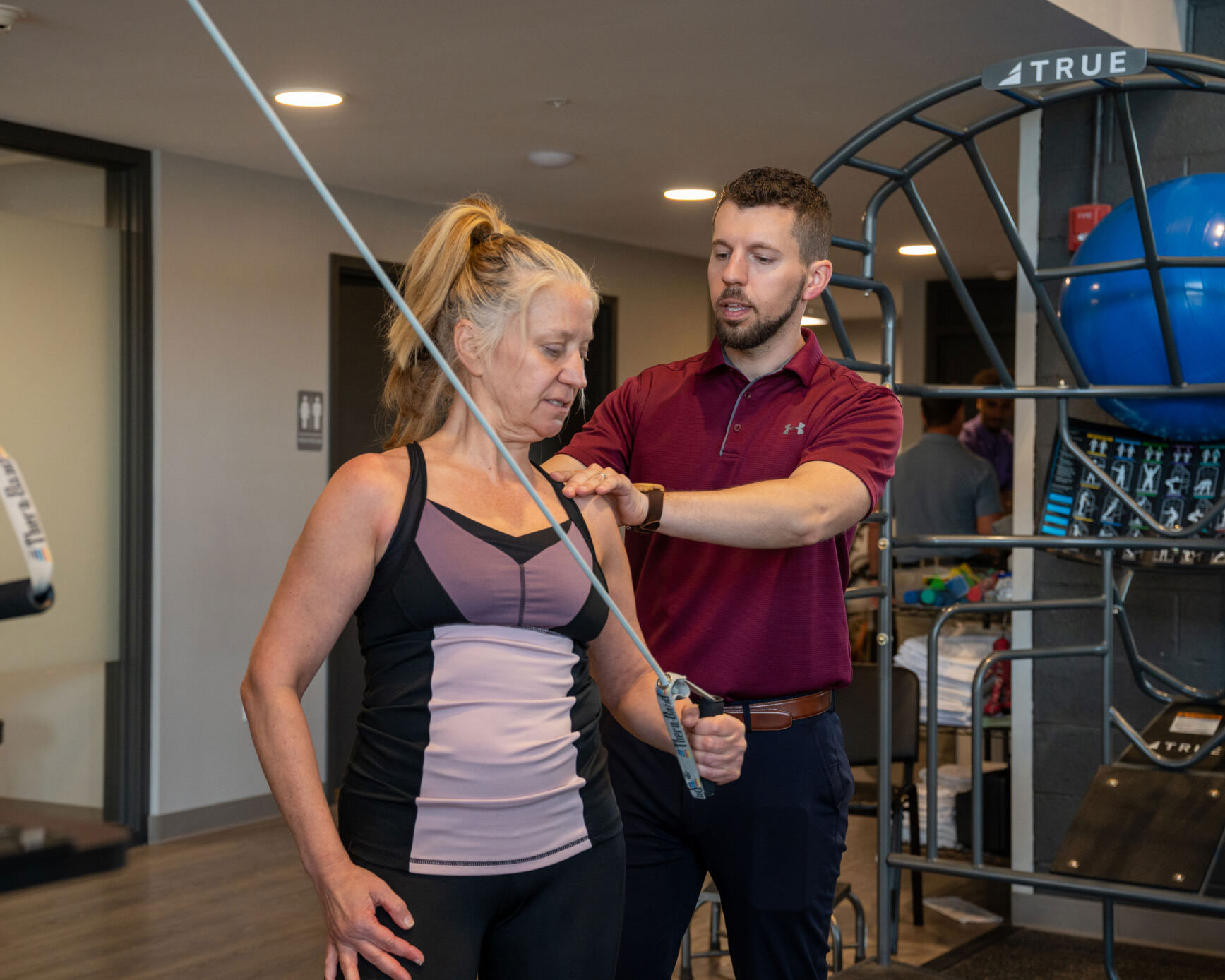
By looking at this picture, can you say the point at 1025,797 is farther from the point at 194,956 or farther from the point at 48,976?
the point at 48,976

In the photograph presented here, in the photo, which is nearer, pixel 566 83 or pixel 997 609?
pixel 997 609

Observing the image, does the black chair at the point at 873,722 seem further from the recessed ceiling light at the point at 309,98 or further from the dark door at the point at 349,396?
the recessed ceiling light at the point at 309,98

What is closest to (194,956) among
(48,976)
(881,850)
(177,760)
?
(48,976)

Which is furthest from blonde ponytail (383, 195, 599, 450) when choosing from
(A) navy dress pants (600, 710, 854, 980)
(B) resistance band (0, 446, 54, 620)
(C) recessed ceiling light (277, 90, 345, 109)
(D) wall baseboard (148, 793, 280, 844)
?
(D) wall baseboard (148, 793, 280, 844)

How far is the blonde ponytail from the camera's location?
1369 millimetres

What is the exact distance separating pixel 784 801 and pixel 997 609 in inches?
42.2

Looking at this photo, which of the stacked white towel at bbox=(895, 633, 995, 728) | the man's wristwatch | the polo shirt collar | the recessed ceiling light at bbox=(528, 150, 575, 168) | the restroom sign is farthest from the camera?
the restroom sign

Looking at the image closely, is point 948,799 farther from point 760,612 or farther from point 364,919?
point 364,919

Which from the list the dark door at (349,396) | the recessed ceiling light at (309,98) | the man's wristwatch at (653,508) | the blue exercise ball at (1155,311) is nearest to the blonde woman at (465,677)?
the man's wristwatch at (653,508)

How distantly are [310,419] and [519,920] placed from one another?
3.74 metres

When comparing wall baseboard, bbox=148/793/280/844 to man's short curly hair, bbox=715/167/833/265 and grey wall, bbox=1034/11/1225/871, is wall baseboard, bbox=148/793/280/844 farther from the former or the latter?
man's short curly hair, bbox=715/167/833/265

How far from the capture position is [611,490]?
149cm

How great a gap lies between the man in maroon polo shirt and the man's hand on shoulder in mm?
199

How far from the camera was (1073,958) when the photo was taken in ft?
10.9
